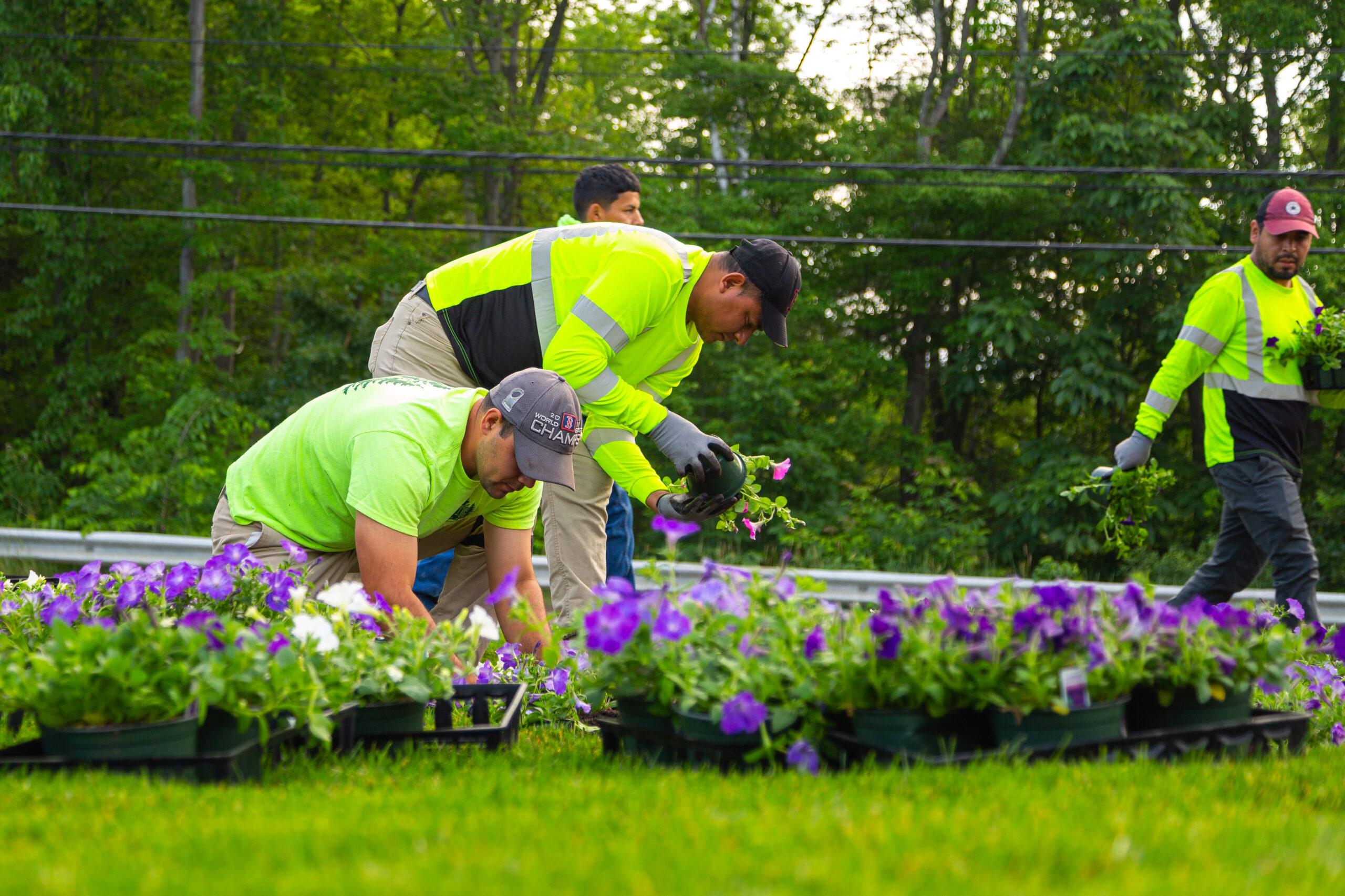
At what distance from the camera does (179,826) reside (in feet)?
5.84

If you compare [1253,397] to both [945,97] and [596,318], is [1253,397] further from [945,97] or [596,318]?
[945,97]

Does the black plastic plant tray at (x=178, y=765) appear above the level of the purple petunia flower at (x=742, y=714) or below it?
below

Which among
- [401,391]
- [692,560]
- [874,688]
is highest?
[401,391]

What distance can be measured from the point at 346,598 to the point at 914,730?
1.26m

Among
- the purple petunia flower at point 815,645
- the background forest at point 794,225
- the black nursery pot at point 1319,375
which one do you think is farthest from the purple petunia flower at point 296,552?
the background forest at point 794,225

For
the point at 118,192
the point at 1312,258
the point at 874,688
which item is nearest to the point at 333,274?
the point at 118,192

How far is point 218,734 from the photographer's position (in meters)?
2.23

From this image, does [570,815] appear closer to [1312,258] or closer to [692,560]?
[692,560]

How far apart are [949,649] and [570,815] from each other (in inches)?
31.2

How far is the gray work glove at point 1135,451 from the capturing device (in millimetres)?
5102

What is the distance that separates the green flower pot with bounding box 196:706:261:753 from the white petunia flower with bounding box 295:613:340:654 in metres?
0.21

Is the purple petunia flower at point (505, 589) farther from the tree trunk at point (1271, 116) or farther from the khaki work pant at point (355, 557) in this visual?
the tree trunk at point (1271, 116)

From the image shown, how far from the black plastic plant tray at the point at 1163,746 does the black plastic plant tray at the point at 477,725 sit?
836mm

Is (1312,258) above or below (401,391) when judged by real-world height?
above
